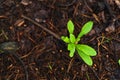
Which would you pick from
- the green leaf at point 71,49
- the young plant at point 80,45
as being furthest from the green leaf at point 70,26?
the green leaf at point 71,49

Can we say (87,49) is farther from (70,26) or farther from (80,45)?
(70,26)

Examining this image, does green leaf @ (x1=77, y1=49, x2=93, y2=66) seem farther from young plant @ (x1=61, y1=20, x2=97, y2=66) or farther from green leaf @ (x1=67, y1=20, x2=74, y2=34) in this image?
green leaf @ (x1=67, y1=20, x2=74, y2=34)

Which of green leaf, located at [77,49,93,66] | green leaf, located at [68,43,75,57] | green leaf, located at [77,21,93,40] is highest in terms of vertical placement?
green leaf, located at [77,21,93,40]

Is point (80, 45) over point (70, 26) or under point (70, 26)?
under

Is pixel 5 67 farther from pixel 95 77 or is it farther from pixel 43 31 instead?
pixel 95 77

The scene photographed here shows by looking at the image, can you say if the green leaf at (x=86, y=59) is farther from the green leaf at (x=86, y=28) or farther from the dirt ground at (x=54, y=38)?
the green leaf at (x=86, y=28)

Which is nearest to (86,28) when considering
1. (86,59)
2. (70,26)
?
(70,26)

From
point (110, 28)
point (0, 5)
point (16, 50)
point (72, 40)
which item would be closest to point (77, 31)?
point (72, 40)

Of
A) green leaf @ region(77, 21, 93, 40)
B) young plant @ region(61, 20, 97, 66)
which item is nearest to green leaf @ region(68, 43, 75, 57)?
young plant @ region(61, 20, 97, 66)
